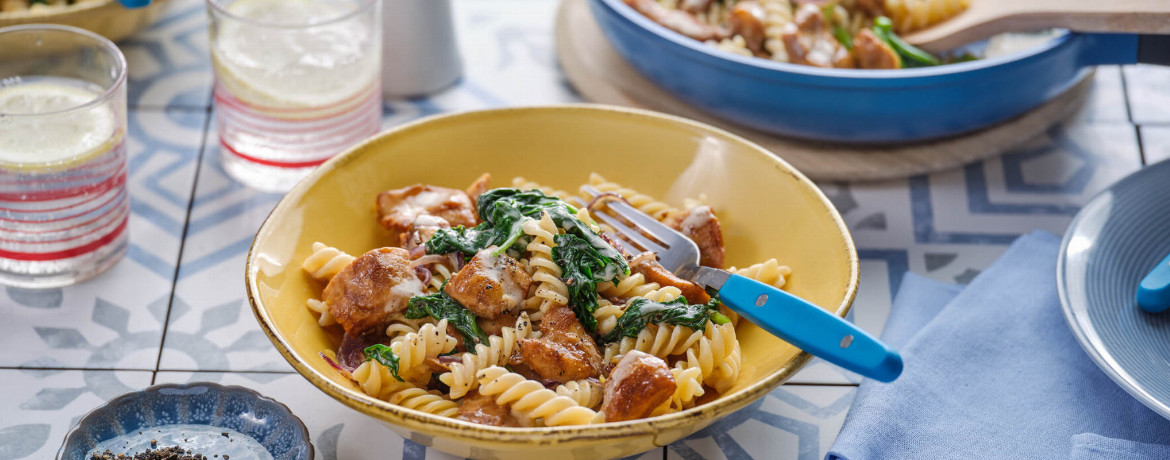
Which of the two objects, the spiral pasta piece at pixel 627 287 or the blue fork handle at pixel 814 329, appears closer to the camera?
the blue fork handle at pixel 814 329

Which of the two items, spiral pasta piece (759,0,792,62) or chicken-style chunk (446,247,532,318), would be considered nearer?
chicken-style chunk (446,247,532,318)

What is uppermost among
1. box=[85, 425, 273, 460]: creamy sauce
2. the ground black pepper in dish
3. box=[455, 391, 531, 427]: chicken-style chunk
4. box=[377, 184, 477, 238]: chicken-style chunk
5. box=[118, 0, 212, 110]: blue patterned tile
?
box=[377, 184, 477, 238]: chicken-style chunk

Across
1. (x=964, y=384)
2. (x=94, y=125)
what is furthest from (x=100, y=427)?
(x=964, y=384)

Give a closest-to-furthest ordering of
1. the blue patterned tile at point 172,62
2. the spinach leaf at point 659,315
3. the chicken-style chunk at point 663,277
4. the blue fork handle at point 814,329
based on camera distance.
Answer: the blue fork handle at point 814,329 → the spinach leaf at point 659,315 → the chicken-style chunk at point 663,277 → the blue patterned tile at point 172,62

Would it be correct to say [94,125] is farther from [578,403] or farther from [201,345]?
[578,403]

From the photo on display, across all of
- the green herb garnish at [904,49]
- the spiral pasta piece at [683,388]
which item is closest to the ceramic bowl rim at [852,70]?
the green herb garnish at [904,49]

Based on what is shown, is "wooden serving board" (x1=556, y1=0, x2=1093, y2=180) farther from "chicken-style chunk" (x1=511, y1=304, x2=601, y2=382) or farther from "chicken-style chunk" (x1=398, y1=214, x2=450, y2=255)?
"chicken-style chunk" (x1=511, y1=304, x2=601, y2=382)

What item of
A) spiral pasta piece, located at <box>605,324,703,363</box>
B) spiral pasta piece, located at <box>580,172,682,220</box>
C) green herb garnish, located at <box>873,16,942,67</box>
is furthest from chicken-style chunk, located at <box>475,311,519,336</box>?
green herb garnish, located at <box>873,16,942,67</box>

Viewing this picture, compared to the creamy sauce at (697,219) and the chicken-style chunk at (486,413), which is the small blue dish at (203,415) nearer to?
the chicken-style chunk at (486,413)
